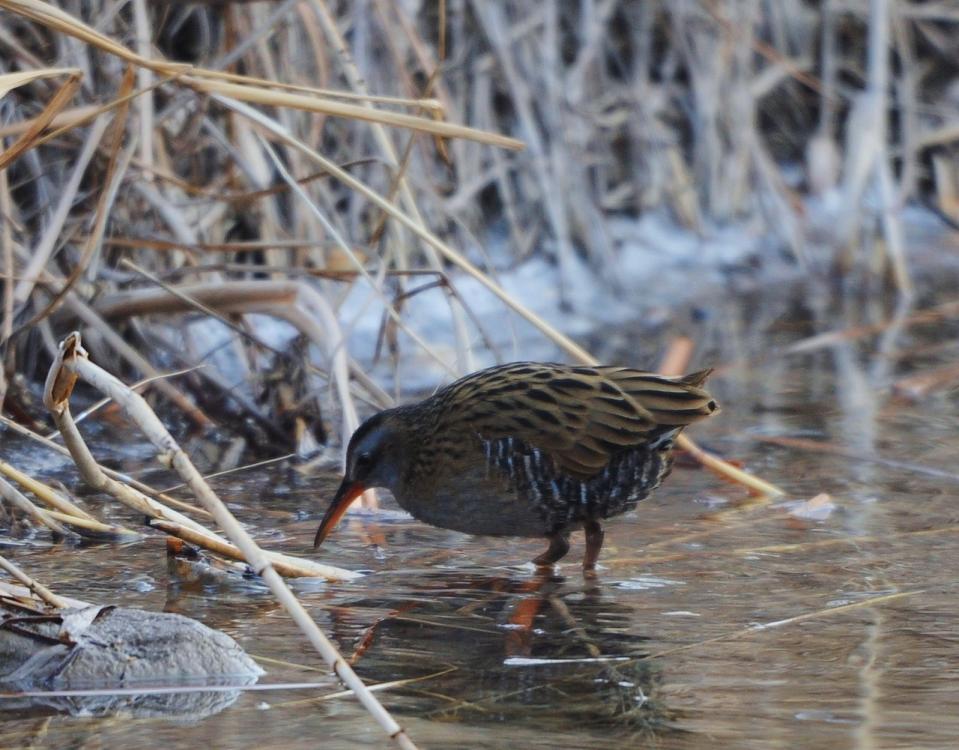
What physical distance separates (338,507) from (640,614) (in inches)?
35.1

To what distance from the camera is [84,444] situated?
2895 mm

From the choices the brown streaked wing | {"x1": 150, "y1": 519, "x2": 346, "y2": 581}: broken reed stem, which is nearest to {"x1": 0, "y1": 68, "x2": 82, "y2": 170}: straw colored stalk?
{"x1": 150, "y1": 519, "x2": 346, "y2": 581}: broken reed stem

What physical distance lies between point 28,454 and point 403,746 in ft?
8.18

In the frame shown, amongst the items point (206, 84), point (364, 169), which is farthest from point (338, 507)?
point (364, 169)

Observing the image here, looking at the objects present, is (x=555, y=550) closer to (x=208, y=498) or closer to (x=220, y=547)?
(x=220, y=547)

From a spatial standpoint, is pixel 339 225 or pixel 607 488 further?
pixel 339 225

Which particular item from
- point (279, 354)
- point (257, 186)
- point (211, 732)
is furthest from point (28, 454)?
point (211, 732)

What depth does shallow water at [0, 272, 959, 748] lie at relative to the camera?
7.43ft

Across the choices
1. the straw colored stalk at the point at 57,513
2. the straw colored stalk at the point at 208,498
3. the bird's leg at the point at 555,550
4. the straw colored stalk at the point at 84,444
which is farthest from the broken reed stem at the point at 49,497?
the bird's leg at the point at 555,550

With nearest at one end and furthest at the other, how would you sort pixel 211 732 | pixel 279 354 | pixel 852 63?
pixel 211 732
pixel 279 354
pixel 852 63

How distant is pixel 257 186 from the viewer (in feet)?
17.3

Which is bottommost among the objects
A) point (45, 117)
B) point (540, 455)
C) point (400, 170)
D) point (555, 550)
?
point (555, 550)

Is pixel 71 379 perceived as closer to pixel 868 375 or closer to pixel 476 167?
pixel 868 375

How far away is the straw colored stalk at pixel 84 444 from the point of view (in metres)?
2.34
